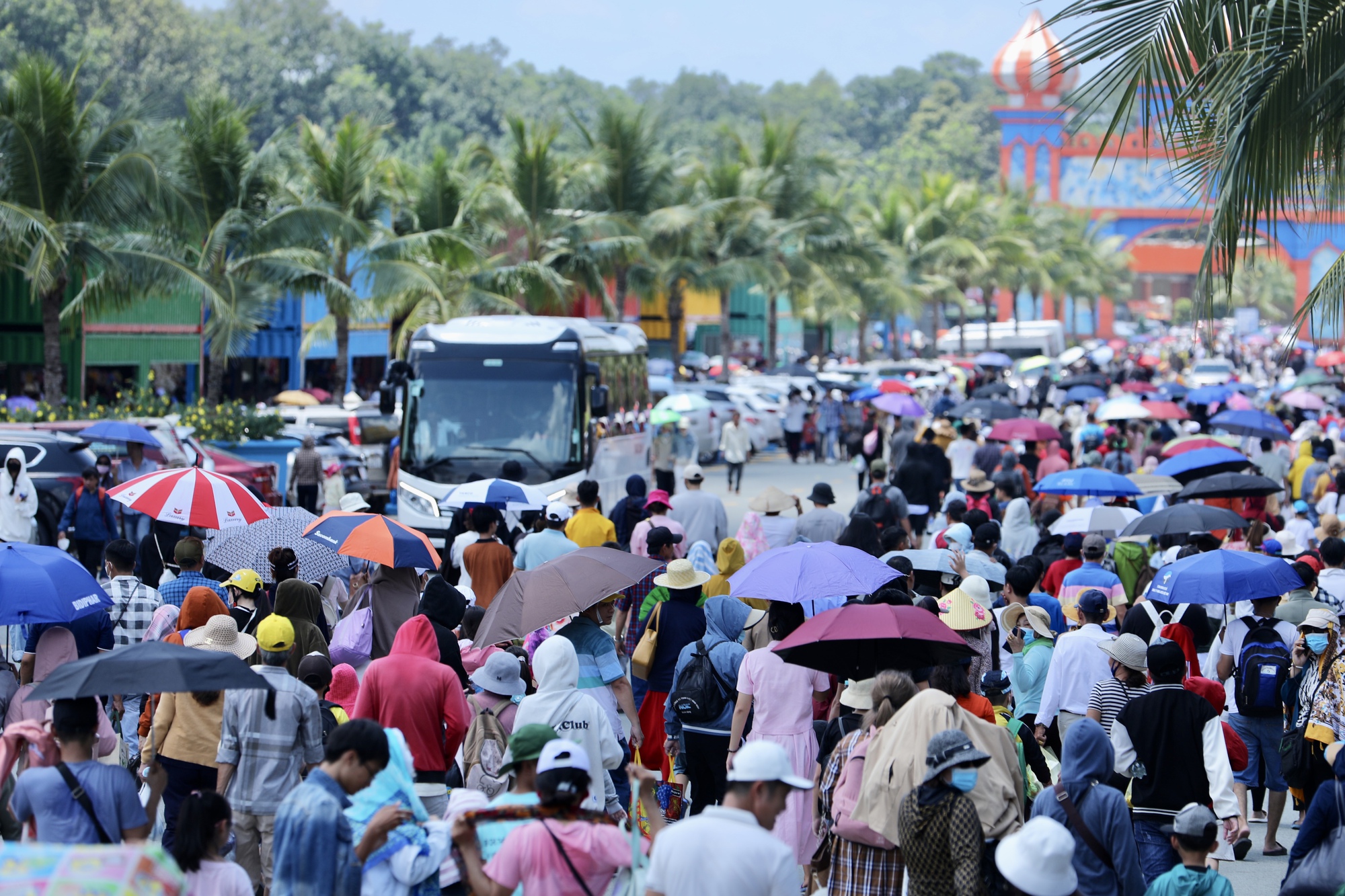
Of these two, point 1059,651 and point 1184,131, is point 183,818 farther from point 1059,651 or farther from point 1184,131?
point 1184,131

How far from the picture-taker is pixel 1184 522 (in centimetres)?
1162

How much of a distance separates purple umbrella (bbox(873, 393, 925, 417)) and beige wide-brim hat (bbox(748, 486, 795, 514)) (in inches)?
424

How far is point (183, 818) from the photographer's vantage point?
4.92m

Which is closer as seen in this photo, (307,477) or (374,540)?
(374,540)

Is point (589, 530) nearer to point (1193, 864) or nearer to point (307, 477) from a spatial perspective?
point (1193, 864)

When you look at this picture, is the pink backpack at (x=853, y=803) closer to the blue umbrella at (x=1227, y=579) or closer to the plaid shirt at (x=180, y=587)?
the blue umbrella at (x=1227, y=579)

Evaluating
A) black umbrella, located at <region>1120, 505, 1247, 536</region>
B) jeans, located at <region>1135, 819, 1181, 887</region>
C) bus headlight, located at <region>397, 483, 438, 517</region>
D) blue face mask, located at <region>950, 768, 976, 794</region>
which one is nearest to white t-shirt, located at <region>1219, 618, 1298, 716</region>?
jeans, located at <region>1135, 819, 1181, 887</region>

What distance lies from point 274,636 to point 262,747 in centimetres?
55

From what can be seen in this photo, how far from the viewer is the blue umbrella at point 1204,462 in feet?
50.6

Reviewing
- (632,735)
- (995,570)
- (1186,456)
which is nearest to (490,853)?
(632,735)

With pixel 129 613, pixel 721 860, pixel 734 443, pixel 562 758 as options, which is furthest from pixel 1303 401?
pixel 721 860

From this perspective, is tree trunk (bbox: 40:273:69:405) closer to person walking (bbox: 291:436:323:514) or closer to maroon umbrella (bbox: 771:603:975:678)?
person walking (bbox: 291:436:323:514)

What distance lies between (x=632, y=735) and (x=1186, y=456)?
960 centimetres

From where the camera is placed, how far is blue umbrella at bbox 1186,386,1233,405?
93.4ft
